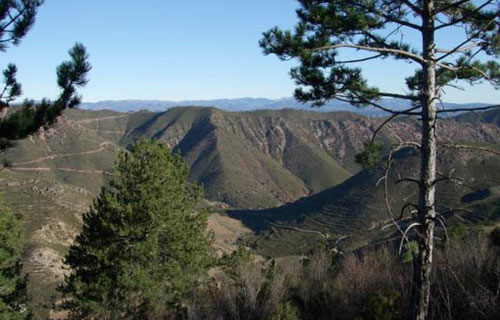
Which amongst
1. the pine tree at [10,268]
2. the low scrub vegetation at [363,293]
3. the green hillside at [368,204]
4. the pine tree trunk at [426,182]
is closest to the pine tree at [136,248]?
the pine tree at [10,268]

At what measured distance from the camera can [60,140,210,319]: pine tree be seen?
1930 centimetres

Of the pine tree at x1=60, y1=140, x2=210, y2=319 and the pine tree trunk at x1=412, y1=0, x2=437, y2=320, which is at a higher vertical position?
the pine tree trunk at x1=412, y1=0, x2=437, y2=320

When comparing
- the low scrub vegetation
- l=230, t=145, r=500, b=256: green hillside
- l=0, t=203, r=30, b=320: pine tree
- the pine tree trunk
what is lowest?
l=230, t=145, r=500, b=256: green hillside

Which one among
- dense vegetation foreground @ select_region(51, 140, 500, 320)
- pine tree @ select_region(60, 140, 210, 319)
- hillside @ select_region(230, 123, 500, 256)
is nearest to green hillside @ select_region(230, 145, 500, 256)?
hillside @ select_region(230, 123, 500, 256)

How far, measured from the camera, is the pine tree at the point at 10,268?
20.1 metres

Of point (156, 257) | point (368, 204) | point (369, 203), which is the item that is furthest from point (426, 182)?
point (369, 203)

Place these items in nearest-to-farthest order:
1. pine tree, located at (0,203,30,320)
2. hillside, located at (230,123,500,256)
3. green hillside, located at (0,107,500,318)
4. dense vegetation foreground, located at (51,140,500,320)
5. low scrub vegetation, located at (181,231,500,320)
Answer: low scrub vegetation, located at (181,231,500,320) < dense vegetation foreground, located at (51,140,500,320) < pine tree, located at (0,203,30,320) < green hillside, located at (0,107,500,318) < hillside, located at (230,123,500,256)

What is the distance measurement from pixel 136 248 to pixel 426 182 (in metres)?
15.1

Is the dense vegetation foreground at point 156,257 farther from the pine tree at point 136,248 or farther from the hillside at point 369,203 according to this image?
the hillside at point 369,203

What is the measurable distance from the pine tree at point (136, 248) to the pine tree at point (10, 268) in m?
2.39

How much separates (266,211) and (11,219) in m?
98.4

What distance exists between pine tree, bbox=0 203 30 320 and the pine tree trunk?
17.9 meters

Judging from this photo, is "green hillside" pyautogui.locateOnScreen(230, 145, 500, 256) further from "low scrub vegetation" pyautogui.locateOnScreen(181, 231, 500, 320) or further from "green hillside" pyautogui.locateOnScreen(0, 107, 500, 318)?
"low scrub vegetation" pyautogui.locateOnScreen(181, 231, 500, 320)

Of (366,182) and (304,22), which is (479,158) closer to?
(366,182)
